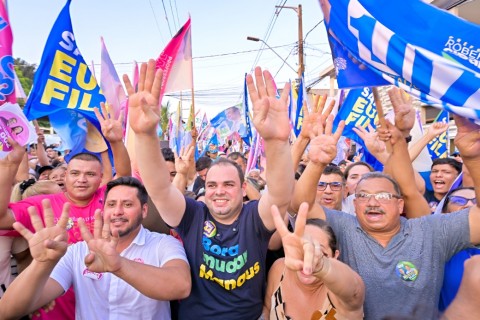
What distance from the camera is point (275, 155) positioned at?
2.27 meters

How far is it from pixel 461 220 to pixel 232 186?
139 cm

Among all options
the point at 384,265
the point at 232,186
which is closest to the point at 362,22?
the point at 232,186

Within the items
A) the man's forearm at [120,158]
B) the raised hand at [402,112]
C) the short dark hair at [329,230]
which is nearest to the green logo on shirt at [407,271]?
the short dark hair at [329,230]

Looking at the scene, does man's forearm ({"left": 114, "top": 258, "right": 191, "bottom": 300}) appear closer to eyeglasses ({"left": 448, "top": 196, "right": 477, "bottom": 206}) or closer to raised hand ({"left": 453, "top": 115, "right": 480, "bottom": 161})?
raised hand ({"left": 453, "top": 115, "right": 480, "bottom": 161})

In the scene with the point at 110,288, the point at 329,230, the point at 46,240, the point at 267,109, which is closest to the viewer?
the point at 46,240

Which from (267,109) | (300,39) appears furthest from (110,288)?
(300,39)

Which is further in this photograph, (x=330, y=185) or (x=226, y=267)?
(x=330, y=185)

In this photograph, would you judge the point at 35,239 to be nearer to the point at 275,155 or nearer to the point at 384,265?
the point at 275,155

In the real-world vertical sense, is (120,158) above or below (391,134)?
below

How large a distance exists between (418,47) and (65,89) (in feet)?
10.8

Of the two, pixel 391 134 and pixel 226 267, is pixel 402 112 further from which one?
pixel 226 267

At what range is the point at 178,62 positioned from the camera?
4.85 meters

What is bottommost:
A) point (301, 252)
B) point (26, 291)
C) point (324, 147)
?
point (26, 291)

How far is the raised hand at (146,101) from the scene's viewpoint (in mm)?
2236
